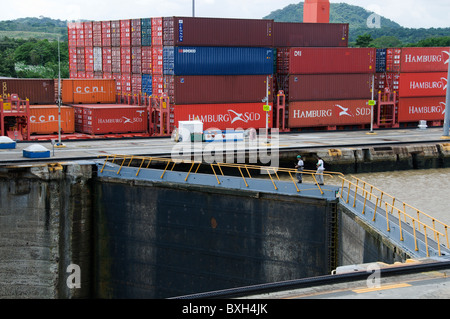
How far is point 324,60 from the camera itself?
4903cm

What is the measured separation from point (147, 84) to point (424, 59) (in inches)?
901

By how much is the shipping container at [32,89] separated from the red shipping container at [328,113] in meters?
17.8

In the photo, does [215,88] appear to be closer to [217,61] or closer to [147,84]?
[217,61]

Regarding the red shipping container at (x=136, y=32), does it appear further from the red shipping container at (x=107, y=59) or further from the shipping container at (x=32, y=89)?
the shipping container at (x=32, y=89)

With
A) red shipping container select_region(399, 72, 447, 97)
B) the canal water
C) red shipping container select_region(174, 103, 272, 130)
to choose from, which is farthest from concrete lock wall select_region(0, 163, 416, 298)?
red shipping container select_region(399, 72, 447, 97)

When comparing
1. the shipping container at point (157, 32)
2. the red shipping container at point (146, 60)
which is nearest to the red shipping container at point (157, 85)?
the red shipping container at point (146, 60)

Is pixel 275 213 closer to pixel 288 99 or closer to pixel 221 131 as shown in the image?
pixel 221 131

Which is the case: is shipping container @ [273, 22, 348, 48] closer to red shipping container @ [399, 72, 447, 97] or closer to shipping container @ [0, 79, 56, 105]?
red shipping container @ [399, 72, 447, 97]

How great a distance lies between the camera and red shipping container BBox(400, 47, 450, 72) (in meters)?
51.6

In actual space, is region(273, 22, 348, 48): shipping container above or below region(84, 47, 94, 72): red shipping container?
above

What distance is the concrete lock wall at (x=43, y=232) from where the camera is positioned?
90.1 feet

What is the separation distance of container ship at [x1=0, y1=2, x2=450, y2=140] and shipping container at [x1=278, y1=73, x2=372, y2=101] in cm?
8

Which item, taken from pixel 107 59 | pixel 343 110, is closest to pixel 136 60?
pixel 107 59

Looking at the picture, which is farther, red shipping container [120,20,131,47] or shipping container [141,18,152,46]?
red shipping container [120,20,131,47]
